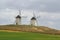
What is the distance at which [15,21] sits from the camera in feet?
292

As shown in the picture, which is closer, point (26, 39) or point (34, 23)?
point (26, 39)

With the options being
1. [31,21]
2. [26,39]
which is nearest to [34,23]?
[31,21]

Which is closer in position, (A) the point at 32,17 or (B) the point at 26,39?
(B) the point at 26,39

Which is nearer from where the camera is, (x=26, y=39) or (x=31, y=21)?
(x=26, y=39)

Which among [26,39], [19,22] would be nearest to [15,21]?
[19,22]

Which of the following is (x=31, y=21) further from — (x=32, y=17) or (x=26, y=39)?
(x=26, y=39)

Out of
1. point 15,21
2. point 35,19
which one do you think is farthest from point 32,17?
point 15,21

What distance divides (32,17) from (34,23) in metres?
4.00

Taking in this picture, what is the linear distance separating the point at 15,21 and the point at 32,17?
792cm

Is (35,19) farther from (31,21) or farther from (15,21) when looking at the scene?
(15,21)

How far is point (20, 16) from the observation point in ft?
302

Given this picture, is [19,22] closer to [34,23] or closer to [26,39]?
[34,23]

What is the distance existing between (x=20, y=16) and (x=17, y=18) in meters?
1.79

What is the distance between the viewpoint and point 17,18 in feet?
298
